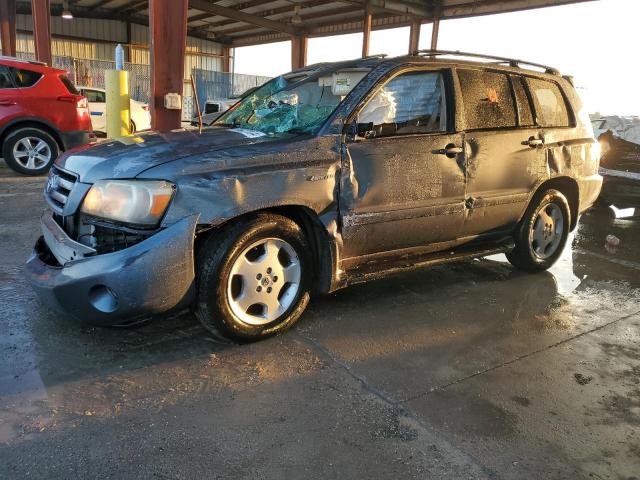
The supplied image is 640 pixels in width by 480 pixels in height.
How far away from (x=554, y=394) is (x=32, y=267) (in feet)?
9.82

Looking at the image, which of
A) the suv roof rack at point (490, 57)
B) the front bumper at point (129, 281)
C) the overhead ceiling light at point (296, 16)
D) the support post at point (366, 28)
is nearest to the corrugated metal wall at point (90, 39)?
the overhead ceiling light at point (296, 16)

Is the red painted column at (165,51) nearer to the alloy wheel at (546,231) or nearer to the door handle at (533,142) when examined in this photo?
the door handle at (533,142)

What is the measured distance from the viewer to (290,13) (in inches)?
847

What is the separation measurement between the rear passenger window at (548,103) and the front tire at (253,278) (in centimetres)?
262

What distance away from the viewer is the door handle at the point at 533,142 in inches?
168

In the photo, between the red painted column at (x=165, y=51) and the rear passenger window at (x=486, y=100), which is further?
the red painted column at (x=165, y=51)

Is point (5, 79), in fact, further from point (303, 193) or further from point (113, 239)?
point (303, 193)

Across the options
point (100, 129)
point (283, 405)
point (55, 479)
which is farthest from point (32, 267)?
point (100, 129)

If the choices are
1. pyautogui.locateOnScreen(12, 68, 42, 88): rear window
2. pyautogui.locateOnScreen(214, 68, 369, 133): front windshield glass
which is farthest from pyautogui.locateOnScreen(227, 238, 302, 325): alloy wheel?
pyautogui.locateOnScreen(12, 68, 42, 88): rear window

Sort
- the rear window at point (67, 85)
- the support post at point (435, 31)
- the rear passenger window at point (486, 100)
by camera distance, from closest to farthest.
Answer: the rear passenger window at point (486, 100) < the rear window at point (67, 85) < the support post at point (435, 31)

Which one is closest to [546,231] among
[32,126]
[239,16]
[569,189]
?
[569,189]

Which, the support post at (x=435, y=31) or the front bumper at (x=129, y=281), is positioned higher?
the support post at (x=435, y=31)

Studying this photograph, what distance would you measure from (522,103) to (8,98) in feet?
25.2

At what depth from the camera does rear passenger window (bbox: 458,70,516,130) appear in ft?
12.9
